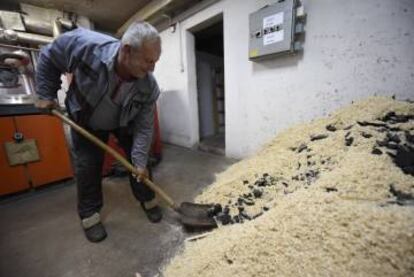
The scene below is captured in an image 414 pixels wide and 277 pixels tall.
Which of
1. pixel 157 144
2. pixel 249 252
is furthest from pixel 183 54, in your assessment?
pixel 249 252

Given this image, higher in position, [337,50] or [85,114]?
[337,50]

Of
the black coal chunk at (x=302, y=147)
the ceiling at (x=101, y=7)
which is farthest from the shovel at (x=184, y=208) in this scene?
the ceiling at (x=101, y=7)

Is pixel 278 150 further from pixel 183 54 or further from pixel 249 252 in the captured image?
pixel 183 54

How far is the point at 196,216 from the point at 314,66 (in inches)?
A: 62.3

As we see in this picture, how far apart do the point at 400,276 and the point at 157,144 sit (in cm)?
244

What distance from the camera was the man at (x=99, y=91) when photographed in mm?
1003

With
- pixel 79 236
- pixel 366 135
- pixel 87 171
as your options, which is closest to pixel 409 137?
pixel 366 135

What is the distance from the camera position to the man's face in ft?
3.11

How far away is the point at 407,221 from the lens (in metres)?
0.63

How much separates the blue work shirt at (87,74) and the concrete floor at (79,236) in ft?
1.51

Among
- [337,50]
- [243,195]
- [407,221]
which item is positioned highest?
[337,50]

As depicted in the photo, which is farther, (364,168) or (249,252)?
(364,168)

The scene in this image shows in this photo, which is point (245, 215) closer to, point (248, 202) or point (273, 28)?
point (248, 202)

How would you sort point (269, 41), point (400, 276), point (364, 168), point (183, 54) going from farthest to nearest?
point (183, 54), point (269, 41), point (364, 168), point (400, 276)
